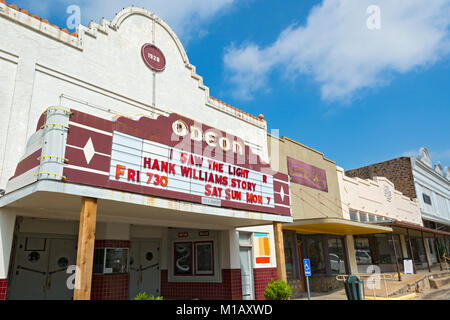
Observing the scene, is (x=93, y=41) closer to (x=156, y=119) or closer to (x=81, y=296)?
(x=156, y=119)

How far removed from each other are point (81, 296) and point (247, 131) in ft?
39.9

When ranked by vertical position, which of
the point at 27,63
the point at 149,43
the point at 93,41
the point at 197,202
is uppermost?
the point at 149,43

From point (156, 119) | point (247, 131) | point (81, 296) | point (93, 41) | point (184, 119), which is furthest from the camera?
point (247, 131)

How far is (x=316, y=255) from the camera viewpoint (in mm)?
21312

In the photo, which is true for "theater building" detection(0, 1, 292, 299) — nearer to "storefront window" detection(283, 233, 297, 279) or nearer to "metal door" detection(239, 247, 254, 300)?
"metal door" detection(239, 247, 254, 300)

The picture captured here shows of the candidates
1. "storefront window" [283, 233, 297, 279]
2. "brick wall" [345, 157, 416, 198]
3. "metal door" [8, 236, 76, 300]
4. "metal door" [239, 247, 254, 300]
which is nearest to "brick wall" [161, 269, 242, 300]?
"metal door" [239, 247, 254, 300]

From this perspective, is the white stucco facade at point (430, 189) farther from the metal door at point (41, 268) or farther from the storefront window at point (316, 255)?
the metal door at point (41, 268)

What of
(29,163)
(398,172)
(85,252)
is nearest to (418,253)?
(398,172)

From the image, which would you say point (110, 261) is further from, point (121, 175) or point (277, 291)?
point (277, 291)

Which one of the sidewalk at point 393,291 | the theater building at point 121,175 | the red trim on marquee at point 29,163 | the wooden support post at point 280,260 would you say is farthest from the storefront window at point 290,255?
the red trim on marquee at point 29,163

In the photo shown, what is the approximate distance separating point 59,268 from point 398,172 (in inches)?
1384

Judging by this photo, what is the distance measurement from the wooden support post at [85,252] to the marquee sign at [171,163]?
2.04 feet

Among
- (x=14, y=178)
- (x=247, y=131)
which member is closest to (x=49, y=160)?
(x=14, y=178)

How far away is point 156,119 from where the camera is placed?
977cm
